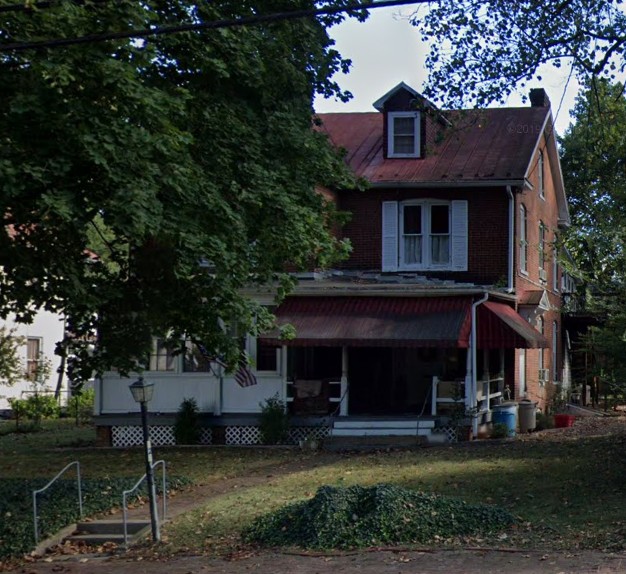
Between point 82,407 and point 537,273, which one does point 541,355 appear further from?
point 82,407

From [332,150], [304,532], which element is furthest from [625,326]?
[304,532]

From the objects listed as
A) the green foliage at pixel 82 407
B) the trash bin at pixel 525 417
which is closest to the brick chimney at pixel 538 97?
the trash bin at pixel 525 417

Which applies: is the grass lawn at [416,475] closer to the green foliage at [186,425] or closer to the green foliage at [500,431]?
the green foliage at [186,425]

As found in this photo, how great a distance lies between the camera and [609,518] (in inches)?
599

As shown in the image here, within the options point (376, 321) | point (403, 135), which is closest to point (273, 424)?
point (376, 321)

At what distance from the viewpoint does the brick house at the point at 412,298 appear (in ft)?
88.2

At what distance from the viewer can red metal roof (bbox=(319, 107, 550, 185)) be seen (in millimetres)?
30125

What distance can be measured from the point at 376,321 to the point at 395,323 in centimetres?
48

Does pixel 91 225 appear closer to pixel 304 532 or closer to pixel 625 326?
pixel 304 532

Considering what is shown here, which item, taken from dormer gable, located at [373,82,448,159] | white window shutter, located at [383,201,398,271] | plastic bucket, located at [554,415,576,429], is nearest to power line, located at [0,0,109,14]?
white window shutter, located at [383,201,398,271]

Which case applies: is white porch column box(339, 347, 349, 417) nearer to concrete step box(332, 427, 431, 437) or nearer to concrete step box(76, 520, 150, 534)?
concrete step box(332, 427, 431, 437)

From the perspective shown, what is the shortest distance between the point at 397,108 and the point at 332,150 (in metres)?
12.7

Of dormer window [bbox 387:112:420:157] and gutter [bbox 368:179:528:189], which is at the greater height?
dormer window [bbox 387:112:420:157]

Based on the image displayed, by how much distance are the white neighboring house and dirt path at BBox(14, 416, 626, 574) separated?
23668 millimetres
